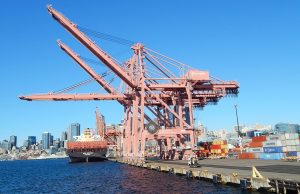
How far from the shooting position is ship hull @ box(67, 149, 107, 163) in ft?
364

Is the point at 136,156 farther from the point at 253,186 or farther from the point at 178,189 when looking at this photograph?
the point at 253,186

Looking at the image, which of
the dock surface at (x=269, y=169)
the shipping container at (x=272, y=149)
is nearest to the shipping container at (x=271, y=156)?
the shipping container at (x=272, y=149)

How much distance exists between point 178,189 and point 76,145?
9003 centimetres

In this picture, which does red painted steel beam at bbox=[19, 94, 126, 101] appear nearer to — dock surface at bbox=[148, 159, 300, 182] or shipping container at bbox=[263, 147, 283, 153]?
shipping container at bbox=[263, 147, 283, 153]

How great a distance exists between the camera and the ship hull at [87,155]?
11094 cm

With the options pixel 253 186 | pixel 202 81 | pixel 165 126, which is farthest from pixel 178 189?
pixel 165 126

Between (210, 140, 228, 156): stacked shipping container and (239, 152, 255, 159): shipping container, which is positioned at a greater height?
(210, 140, 228, 156): stacked shipping container

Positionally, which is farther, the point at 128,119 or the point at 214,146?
the point at 128,119

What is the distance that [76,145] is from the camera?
114438 mm

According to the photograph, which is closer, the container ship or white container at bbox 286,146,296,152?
white container at bbox 286,146,296,152

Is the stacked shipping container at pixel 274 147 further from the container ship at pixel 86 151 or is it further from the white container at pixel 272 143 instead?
the container ship at pixel 86 151

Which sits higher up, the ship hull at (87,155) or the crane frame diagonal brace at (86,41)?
the crane frame diagonal brace at (86,41)

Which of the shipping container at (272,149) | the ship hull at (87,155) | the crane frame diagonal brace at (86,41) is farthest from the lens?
the ship hull at (87,155)

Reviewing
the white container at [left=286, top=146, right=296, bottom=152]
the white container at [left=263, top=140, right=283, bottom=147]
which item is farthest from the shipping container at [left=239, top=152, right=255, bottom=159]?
the white container at [left=286, top=146, right=296, bottom=152]
